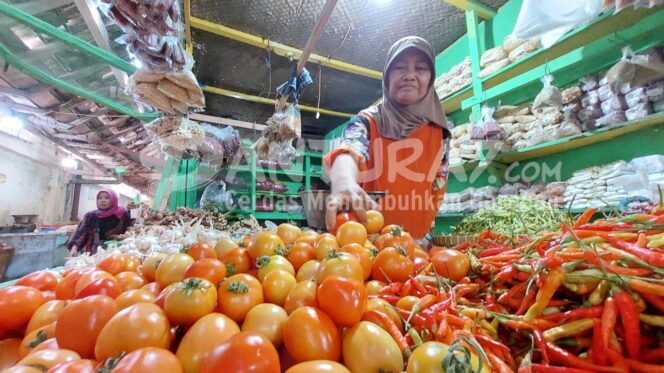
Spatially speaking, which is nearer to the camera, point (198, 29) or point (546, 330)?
point (546, 330)

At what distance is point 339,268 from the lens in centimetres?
69

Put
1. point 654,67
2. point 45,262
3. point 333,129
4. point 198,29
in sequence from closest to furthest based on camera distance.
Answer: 1. point 654,67
2. point 198,29
3. point 45,262
4. point 333,129

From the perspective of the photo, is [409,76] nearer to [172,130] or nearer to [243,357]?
[243,357]

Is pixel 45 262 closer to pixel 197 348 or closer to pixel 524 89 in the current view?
pixel 197 348

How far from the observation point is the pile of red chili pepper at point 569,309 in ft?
1.61

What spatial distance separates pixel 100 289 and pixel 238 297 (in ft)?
1.26

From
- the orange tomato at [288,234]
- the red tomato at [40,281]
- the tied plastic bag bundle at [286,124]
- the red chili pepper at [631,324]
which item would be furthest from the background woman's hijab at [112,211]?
the red chili pepper at [631,324]

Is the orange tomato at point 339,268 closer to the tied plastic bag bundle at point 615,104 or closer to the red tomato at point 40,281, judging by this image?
the red tomato at point 40,281

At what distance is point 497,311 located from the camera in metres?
0.64

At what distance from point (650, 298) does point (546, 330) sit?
0.19 metres

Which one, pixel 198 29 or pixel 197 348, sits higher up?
pixel 198 29

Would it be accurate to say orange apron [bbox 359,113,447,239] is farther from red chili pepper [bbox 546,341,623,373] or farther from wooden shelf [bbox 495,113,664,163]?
red chili pepper [bbox 546,341,623,373]

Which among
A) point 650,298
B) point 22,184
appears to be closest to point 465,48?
point 650,298

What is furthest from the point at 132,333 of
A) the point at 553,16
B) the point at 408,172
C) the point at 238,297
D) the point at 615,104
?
the point at 615,104
